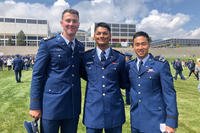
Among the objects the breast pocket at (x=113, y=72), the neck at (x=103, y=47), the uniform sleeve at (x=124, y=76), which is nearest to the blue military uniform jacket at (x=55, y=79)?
the neck at (x=103, y=47)

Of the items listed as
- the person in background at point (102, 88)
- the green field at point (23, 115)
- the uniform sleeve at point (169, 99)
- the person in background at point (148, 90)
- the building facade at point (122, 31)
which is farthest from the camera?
the building facade at point (122, 31)

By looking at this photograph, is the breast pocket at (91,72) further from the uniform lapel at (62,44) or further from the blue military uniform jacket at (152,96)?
the blue military uniform jacket at (152,96)

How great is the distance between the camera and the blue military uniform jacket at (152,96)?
16.3 ft

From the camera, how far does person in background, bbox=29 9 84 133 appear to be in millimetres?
5117

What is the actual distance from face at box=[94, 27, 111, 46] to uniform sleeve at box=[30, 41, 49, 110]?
0.75 m

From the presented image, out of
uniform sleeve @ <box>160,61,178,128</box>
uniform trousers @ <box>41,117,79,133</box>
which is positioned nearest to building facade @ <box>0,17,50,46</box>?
uniform trousers @ <box>41,117,79,133</box>

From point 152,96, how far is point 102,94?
2.36 ft

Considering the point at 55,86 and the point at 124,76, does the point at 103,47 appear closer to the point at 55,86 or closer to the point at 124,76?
the point at 124,76

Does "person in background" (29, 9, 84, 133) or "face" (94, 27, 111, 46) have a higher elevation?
"face" (94, 27, 111, 46)

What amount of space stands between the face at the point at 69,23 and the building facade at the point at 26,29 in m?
148

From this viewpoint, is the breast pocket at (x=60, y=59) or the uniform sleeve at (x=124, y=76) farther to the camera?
the uniform sleeve at (x=124, y=76)

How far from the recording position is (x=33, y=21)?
158750 millimetres

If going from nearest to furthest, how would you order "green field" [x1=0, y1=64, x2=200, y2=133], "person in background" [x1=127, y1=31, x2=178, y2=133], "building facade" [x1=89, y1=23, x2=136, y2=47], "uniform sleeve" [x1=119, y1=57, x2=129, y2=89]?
"person in background" [x1=127, y1=31, x2=178, y2=133], "uniform sleeve" [x1=119, y1=57, x2=129, y2=89], "green field" [x1=0, y1=64, x2=200, y2=133], "building facade" [x1=89, y1=23, x2=136, y2=47]

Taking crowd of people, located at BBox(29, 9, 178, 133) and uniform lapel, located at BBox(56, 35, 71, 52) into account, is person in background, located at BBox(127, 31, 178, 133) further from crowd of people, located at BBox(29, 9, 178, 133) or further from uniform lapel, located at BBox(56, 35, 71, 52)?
uniform lapel, located at BBox(56, 35, 71, 52)
